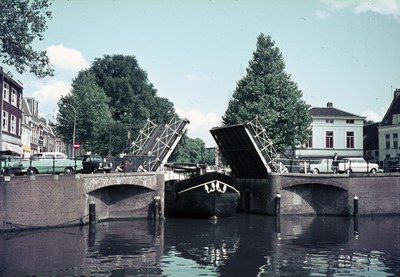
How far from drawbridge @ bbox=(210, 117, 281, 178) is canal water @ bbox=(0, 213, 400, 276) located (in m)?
5.62

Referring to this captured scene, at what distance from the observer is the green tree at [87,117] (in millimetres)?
58031

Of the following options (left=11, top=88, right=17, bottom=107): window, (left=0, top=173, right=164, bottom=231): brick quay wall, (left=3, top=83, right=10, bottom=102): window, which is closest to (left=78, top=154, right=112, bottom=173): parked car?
(left=0, top=173, right=164, bottom=231): brick quay wall

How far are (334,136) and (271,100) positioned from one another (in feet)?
60.1

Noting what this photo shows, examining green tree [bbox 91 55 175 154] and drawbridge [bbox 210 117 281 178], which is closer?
drawbridge [bbox 210 117 281 178]

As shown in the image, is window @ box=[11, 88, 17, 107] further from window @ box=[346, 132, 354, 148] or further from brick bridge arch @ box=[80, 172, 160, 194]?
window @ box=[346, 132, 354, 148]

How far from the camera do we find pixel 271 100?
47.4 m

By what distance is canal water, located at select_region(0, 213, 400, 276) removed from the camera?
15.8m

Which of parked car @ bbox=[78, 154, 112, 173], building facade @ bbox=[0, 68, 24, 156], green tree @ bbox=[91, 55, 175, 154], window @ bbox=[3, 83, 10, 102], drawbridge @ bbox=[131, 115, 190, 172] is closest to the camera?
drawbridge @ bbox=[131, 115, 190, 172]

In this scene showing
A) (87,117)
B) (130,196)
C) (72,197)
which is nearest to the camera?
(72,197)

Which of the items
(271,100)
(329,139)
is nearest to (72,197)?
(271,100)

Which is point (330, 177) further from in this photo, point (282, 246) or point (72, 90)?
point (72, 90)

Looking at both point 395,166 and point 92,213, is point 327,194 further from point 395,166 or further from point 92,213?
point 92,213

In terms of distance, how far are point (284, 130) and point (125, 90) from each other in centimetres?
2849

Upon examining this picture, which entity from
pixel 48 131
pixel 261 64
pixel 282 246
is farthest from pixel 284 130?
Result: pixel 48 131
